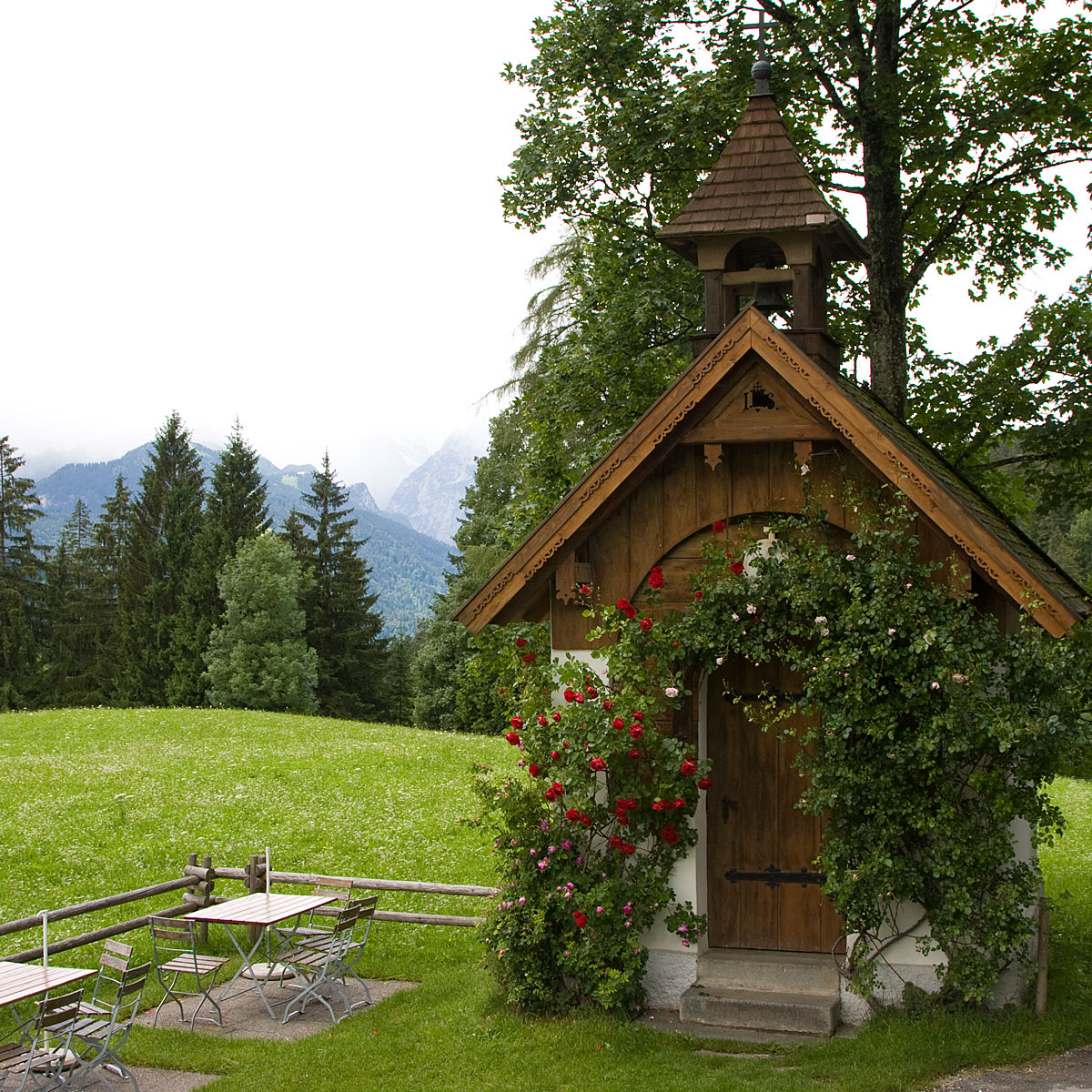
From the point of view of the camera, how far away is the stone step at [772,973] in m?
9.53

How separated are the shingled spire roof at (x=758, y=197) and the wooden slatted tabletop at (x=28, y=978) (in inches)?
321

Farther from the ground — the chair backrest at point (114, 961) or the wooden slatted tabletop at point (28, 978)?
the wooden slatted tabletop at point (28, 978)

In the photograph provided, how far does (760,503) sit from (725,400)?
942 millimetres

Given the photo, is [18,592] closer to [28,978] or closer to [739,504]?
[28,978]

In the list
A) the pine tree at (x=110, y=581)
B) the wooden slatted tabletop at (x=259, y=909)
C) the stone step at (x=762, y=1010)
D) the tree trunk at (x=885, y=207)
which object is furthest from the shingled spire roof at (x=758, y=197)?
the pine tree at (x=110, y=581)

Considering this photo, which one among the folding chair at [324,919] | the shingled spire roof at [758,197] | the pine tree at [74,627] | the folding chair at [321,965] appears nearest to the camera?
the shingled spire roof at [758,197]

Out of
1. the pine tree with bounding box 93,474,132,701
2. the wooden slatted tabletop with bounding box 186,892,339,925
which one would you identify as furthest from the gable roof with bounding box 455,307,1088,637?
the pine tree with bounding box 93,474,132,701

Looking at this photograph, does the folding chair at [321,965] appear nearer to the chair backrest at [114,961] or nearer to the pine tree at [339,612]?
the chair backrest at [114,961]

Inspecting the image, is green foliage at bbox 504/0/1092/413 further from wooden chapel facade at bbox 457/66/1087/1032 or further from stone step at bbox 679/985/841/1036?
stone step at bbox 679/985/841/1036

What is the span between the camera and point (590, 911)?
9438mm

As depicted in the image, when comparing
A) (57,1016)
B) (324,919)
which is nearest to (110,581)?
(324,919)

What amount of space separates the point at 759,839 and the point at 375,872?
862 cm

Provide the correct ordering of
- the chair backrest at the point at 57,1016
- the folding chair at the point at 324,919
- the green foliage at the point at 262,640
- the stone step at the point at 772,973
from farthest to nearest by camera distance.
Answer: the green foliage at the point at 262,640 < the folding chair at the point at 324,919 < the stone step at the point at 772,973 < the chair backrest at the point at 57,1016

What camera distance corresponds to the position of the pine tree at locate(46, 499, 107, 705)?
5162cm
